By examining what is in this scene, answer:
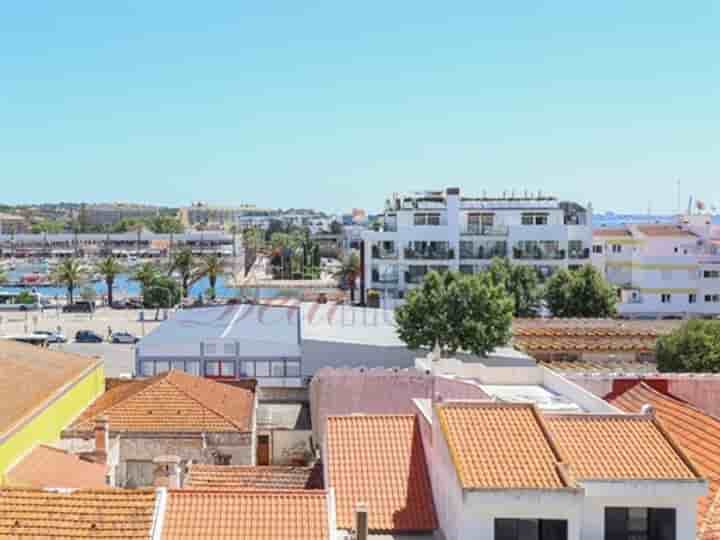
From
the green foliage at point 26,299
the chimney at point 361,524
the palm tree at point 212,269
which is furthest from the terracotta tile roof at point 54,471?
the green foliage at point 26,299

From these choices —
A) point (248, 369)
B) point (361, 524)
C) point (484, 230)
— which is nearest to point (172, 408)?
point (361, 524)

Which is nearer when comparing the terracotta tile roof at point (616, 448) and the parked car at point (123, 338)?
the terracotta tile roof at point (616, 448)

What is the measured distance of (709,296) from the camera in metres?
64.4

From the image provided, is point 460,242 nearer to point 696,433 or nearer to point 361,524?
point 696,433

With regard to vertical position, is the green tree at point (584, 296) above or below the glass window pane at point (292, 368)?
above

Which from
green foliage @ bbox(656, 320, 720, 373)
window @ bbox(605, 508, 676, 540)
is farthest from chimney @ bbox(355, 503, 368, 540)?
green foliage @ bbox(656, 320, 720, 373)

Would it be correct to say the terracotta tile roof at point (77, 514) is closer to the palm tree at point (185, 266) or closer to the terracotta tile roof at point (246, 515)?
the terracotta tile roof at point (246, 515)

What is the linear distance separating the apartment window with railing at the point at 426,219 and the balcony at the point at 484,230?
2077mm

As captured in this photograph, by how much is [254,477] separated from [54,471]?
436 centimetres

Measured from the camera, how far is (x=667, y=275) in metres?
64.4

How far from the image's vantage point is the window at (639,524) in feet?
44.3

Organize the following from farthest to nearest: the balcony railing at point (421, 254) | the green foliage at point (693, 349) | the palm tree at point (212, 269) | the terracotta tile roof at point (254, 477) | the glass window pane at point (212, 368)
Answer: the palm tree at point (212, 269)
the balcony railing at point (421, 254)
the glass window pane at point (212, 368)
the green foliage at point (693, 349)
the terracotta tile roof at point (254, 477)

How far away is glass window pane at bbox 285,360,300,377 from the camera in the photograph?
1379 inches

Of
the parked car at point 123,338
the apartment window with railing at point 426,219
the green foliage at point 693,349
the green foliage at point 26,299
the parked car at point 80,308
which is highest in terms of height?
the apartment window with railing at point 426,219
